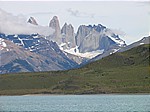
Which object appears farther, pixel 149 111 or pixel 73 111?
pixel 73 111

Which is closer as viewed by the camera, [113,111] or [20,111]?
[113,111]

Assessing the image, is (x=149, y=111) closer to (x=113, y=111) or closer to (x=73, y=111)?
(x=113, y=111)

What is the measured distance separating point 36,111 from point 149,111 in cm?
3382

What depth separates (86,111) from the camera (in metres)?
138

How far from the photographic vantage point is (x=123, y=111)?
13312 centimetres

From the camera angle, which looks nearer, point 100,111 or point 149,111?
point 149,111

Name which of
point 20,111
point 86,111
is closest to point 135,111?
point 86,111

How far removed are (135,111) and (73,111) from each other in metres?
18.3

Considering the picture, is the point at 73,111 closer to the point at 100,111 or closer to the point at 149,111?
the point at 100,111

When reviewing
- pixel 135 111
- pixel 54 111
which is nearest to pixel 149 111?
pixel 135 111

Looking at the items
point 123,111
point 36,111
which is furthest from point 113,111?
point 36,111

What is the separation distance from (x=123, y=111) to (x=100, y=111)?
6.71 metres

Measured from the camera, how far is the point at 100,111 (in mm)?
135750

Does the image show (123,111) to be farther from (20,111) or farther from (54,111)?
(20,111)
